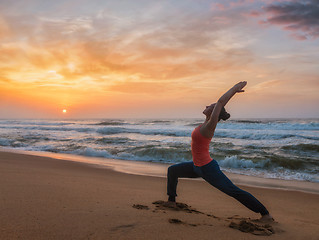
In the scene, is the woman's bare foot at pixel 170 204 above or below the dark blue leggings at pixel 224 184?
below

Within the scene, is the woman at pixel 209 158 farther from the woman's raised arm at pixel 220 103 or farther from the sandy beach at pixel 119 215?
the sandy beach at pixel 119 215

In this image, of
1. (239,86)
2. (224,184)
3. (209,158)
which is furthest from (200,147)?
(239,86)

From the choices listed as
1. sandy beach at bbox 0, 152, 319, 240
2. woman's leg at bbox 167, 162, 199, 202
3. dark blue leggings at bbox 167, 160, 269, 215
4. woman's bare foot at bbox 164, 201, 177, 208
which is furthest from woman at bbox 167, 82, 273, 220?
woman's bare foot at bbox 164, 201, 177, 208

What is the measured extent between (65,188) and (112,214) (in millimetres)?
1713

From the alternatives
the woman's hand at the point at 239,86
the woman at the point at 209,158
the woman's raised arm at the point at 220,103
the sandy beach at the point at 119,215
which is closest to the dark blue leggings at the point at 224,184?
the woman at the point at 209,158

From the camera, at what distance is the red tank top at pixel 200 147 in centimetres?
339

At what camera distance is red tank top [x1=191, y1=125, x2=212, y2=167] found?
3.39 metres

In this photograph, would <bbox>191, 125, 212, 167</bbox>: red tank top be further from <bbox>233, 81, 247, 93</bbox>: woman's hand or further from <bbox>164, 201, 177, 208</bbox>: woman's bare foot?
<bbox>164, 201, 177, 208</bbox>: woman's bare foot

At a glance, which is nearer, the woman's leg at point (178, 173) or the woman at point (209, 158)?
the woman at point (209, 158)

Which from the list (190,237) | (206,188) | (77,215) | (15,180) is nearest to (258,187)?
(206,188)

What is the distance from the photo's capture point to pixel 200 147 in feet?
11.3

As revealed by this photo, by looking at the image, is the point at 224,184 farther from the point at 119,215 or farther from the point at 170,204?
the point at 119,215

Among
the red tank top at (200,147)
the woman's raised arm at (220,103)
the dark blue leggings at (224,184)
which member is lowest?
the dark blue leggings at (224,184)

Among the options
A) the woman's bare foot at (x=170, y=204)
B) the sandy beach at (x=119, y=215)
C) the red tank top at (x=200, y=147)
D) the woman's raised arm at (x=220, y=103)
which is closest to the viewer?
the sandy beach at (x=119, y=215)
